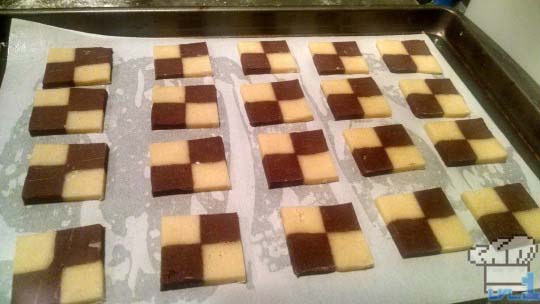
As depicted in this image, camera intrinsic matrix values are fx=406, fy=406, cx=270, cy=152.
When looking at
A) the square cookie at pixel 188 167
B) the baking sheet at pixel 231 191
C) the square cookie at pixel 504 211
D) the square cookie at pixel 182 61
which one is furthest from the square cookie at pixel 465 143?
the square cookie at pixel 182 61

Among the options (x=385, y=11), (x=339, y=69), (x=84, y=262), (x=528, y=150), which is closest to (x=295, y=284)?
(x=84, y=262)

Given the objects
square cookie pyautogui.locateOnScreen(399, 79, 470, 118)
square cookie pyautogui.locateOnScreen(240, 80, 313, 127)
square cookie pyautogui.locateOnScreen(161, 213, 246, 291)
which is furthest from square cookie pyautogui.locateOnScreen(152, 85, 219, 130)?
square cookie pyautogui.locateOnScreen(399, 79, 470, 118)

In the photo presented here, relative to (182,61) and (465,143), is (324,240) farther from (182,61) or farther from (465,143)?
(182,61)

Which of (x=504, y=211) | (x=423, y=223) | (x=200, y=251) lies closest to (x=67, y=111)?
(x=200, y=251)

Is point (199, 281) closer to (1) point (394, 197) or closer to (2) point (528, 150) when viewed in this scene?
(1) point (394, 197)

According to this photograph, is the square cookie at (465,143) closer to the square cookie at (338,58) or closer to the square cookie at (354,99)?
the square cookie at (354,99)

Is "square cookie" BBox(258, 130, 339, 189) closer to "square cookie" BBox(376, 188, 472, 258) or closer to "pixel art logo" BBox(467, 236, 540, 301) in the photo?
"square cookie" BBox(376, 188, 472, 258)
